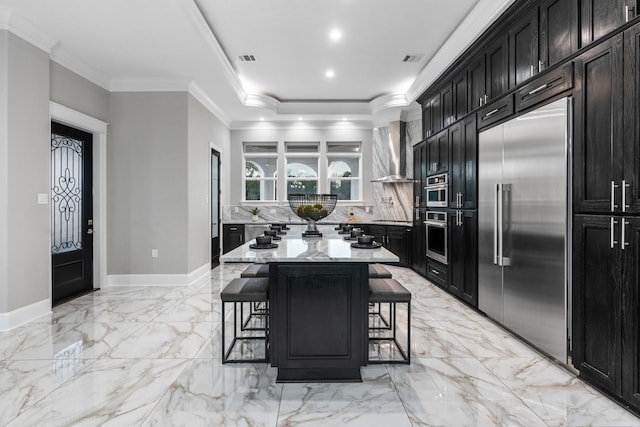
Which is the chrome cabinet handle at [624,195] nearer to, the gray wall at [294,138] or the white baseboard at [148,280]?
the white baseboard at [148,280]

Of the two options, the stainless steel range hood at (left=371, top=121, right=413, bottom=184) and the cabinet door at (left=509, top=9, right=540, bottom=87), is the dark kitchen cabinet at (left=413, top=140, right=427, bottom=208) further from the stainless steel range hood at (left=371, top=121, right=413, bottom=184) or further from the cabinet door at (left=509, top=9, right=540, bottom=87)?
the cabinet door at (left=509, top=9, right=540, bottom=87)

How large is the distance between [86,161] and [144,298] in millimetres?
2063

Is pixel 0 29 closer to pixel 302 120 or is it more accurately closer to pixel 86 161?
pixel 86 161

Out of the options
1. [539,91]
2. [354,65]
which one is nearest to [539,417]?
[539,91]

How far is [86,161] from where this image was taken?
4.54 metres

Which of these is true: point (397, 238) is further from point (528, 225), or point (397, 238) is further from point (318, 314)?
point (318, 314)

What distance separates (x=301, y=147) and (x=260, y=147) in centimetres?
94

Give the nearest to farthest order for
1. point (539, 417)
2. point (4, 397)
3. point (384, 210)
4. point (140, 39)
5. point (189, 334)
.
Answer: point (539, 417), point (4, 397), point (189, 334), point (140, 39), point (384, 210)

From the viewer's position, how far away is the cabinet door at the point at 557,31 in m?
2.26

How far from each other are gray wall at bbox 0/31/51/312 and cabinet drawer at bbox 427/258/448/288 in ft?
15.4

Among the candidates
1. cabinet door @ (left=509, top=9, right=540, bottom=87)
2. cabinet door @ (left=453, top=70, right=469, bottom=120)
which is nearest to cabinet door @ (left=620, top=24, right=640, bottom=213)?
cabinet door @ (left=509, top=9, right=540, bottom=87)

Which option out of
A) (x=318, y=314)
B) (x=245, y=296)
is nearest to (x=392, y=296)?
(x=318, y=314)

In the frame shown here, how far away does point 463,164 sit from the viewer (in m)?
3.86

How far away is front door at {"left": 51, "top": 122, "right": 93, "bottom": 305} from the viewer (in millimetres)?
4004
